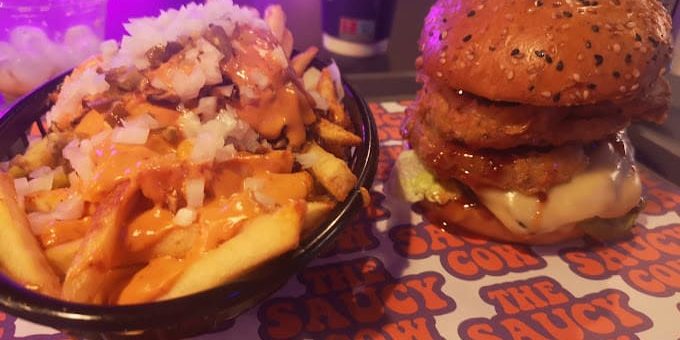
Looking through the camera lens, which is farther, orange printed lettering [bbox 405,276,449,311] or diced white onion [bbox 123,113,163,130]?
orange printed lettering [bbox 405,276,449,311]

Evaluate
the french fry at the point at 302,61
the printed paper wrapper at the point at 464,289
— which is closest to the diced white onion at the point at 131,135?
the printed paper wrapper at the point at 464,289

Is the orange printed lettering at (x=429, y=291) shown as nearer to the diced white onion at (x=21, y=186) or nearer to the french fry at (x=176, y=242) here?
the french fry at (x=176, y=242)

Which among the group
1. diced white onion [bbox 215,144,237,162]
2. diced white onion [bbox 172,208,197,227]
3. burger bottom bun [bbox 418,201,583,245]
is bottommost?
burger bottom bun [bbox 418,201,583,245]

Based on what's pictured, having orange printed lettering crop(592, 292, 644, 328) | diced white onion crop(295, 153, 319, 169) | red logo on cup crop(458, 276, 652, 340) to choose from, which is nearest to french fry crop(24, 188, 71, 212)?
diced white onion crop(295, 153, 319, 169)

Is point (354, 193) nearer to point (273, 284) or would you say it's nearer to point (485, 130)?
point (273, 284)

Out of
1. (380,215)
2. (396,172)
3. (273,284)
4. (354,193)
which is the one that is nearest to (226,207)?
(273,284)

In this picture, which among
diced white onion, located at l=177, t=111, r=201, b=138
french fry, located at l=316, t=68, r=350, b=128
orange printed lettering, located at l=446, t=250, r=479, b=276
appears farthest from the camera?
orange printed lettering, located at l=446, t=250, r=479, b=276

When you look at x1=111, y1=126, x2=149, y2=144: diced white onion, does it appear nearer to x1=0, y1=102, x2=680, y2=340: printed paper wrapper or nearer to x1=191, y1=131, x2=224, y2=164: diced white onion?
x1=191, y1=131, x2=224, y2=164: diced white onion
